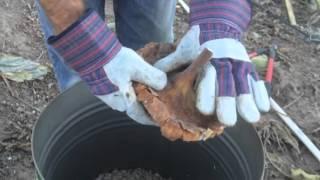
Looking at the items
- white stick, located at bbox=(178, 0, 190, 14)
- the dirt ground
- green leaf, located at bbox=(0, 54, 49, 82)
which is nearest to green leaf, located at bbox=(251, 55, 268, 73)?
the dirt ground

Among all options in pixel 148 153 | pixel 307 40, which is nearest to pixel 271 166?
pixel 148 153

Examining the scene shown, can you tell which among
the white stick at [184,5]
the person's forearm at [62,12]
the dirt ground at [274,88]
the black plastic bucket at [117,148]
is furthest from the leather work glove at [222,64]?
the white stick at [184,5]

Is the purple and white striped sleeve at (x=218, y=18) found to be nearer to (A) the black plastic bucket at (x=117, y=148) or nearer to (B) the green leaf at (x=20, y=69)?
(A) the black plastic bucket at (x=117, y=148)

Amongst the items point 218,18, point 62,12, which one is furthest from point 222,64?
point 62,12

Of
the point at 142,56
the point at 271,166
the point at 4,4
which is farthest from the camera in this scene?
the point at 4,4

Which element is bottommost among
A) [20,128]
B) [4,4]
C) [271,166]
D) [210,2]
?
[271,166]

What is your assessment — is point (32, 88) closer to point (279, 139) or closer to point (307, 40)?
point (279, 139)

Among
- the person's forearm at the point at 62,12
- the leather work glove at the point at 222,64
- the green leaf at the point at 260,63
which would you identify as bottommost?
the green leaf at the point at 260,63

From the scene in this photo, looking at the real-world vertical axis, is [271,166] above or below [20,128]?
below
